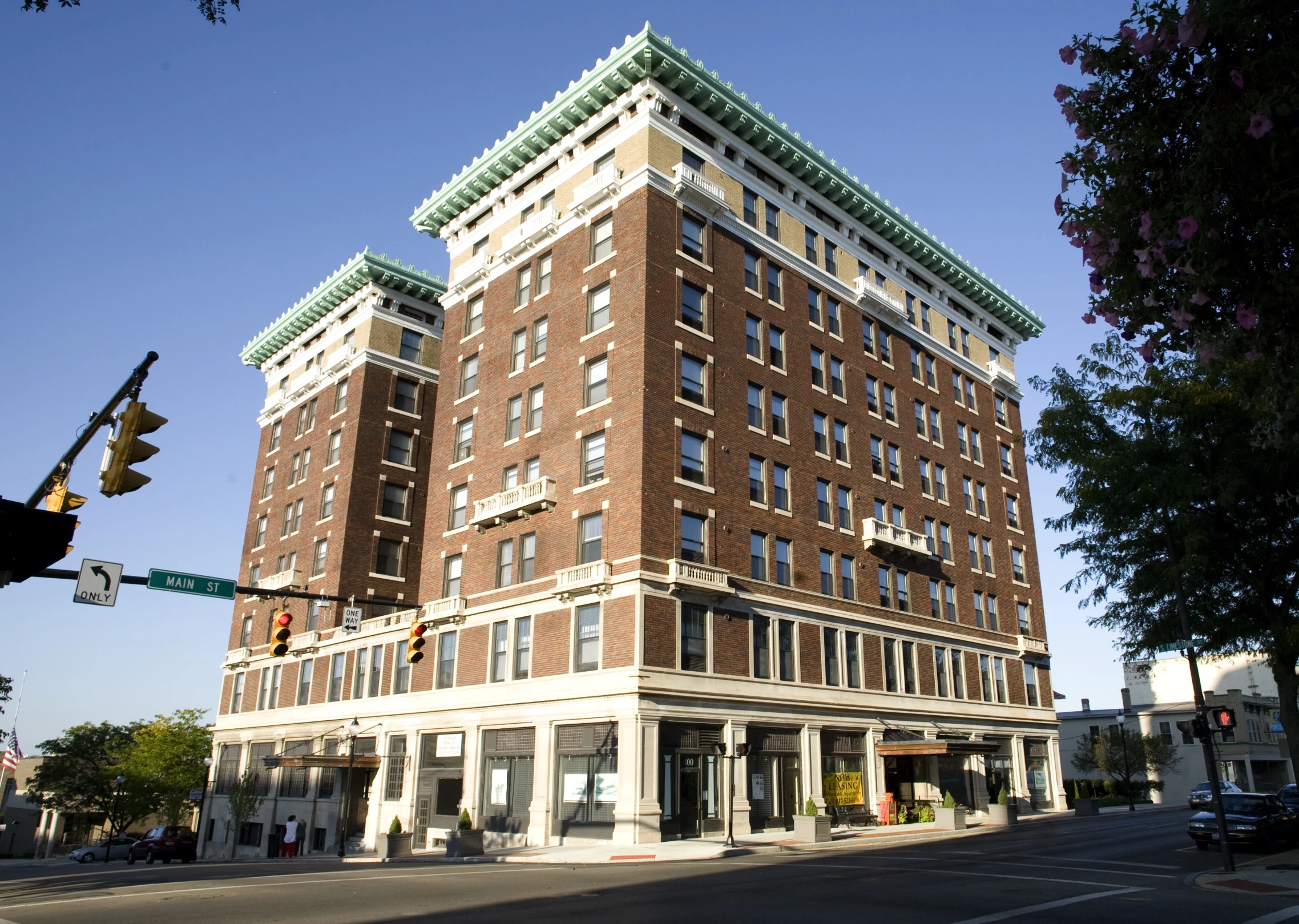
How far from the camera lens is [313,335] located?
63062mm

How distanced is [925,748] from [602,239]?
26.8 meters

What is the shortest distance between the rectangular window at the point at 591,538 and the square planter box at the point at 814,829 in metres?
12.1

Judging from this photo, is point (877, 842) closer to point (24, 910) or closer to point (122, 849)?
point (24, 910)

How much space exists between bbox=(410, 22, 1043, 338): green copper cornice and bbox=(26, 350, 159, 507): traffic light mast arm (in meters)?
34.1

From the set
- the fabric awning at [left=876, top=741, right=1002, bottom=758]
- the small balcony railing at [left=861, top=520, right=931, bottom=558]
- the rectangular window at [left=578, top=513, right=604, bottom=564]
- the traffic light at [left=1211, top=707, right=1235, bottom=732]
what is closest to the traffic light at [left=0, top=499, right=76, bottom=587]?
the traffic light at [left=1211, top=707, right=1235, bottom=732]

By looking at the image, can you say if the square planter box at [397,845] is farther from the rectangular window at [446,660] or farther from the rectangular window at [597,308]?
the rectangular window at [597,308]

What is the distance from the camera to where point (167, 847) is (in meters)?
49.6

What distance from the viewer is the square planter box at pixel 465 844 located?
32812mm

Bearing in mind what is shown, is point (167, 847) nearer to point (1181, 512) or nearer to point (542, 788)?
point (542, 788)

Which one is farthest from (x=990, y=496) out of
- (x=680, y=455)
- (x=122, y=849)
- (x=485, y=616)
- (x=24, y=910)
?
(x=122, y=849)

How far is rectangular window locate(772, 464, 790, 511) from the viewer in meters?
41.5

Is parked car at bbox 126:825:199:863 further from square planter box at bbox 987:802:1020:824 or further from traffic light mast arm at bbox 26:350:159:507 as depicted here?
traffic light mast arm at bbox 26:350:159:507

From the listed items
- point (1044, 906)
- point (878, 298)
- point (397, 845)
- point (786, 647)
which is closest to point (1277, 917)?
point (1044, 906)

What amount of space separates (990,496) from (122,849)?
5903 centimetres
